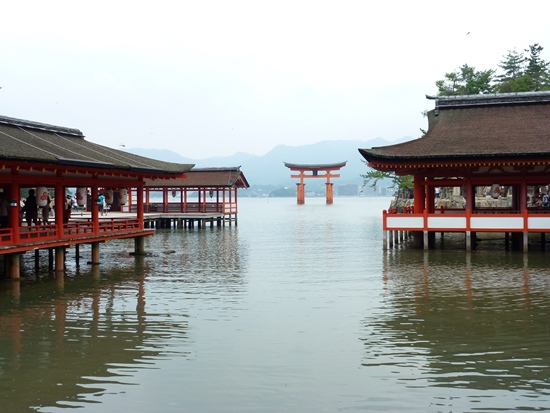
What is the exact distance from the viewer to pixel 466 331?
480 inches

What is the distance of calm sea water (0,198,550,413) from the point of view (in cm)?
870

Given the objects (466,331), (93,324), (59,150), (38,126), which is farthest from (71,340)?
(38,126)

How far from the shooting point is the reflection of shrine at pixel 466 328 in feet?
31.3

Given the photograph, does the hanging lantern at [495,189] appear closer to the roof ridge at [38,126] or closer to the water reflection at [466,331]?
the water reflection at [466,331]

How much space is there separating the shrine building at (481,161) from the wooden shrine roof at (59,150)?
969cm

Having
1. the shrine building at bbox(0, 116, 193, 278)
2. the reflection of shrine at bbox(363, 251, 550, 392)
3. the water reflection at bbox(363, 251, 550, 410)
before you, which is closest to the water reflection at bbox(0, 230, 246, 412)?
the shrine building at bbox(0, 116, 193, 278)

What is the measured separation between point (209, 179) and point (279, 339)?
A: 40.5 m

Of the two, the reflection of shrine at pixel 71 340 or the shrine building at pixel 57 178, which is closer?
the reflection of shrine at pixel 71 340

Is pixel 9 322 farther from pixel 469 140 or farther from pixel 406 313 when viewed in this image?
pixel 469 140

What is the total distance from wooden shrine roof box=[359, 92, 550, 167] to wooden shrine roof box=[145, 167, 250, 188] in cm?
2346

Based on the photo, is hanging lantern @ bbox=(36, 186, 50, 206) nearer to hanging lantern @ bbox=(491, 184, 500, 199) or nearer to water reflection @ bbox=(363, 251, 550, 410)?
water reflection @ bbox=(363, 251, 550, 410)

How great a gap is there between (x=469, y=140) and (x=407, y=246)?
613cm

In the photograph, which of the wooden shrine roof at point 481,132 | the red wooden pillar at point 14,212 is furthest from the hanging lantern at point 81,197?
the wooden shrine roof at point 481,132

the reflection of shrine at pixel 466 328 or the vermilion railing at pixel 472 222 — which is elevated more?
the vermilion railing at pixel 472 222
